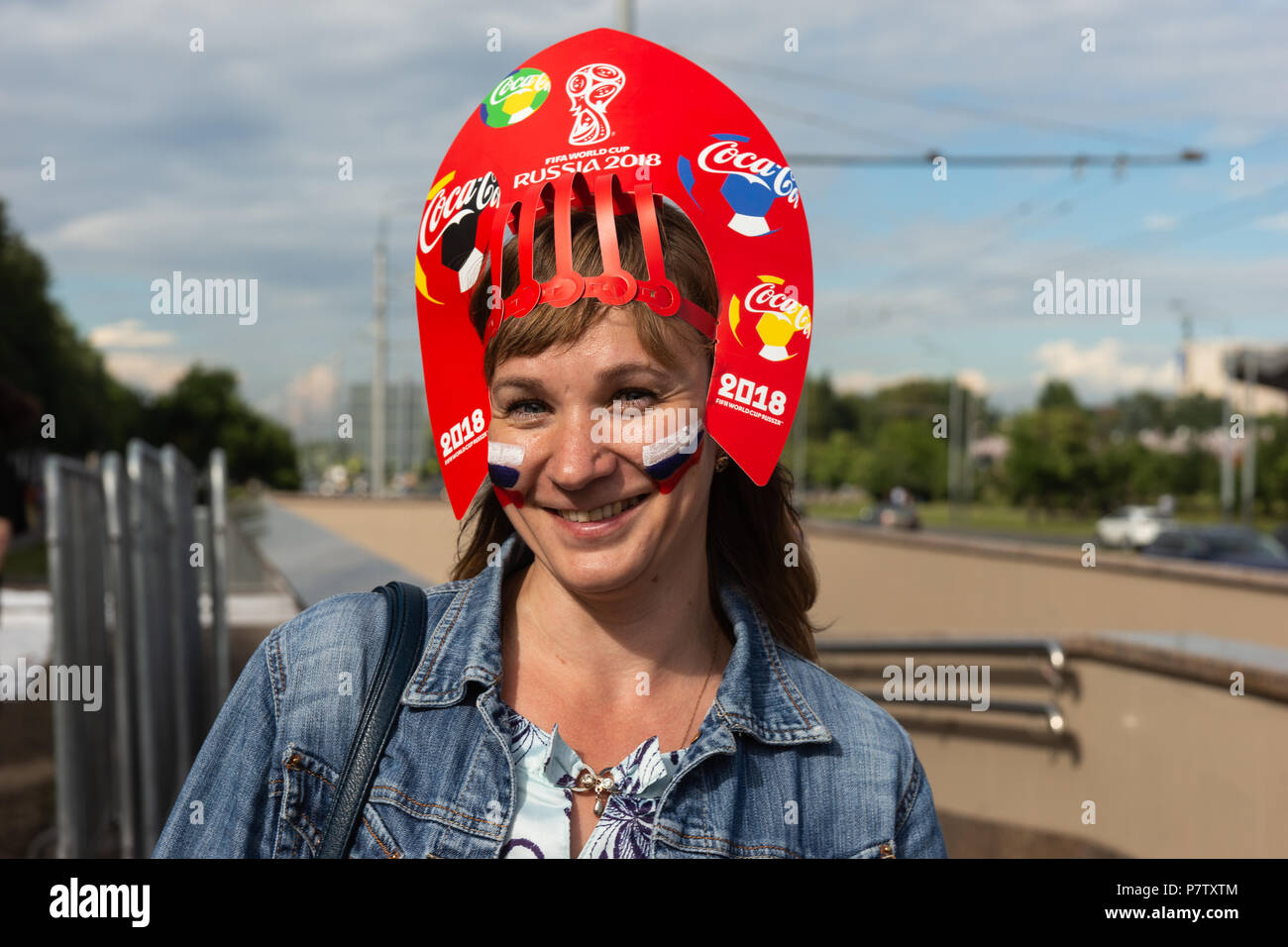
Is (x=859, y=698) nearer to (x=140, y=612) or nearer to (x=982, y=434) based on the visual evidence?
(x=140, y=612)

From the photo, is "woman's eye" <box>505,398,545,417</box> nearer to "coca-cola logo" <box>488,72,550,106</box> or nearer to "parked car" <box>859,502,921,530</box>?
"coca-cola logo" <box>488,72,550,106</box>

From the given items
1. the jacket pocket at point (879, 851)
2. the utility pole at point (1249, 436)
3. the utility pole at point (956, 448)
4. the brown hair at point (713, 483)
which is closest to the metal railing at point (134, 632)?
the brown hair at point (713, 483)

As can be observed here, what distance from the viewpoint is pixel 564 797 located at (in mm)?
1743

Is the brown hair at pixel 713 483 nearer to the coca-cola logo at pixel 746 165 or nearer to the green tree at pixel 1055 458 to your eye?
the coca-cola logo at pixel 746 165

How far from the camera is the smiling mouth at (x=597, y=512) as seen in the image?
1.75m

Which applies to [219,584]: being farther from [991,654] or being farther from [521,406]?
[991,654]

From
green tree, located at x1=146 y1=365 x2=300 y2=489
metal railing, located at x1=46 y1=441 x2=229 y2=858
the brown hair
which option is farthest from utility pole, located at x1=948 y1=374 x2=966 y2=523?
the brown hair

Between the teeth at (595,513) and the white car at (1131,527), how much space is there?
46.4 metres

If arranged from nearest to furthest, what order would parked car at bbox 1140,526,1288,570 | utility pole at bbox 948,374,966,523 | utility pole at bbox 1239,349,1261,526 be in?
parked car at bbox 1140,526,1288,570
utility pole at bbox 1239,349,1261,526
utility pole at bbox 948,374,966,523

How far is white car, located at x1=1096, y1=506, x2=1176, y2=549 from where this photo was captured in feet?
151
